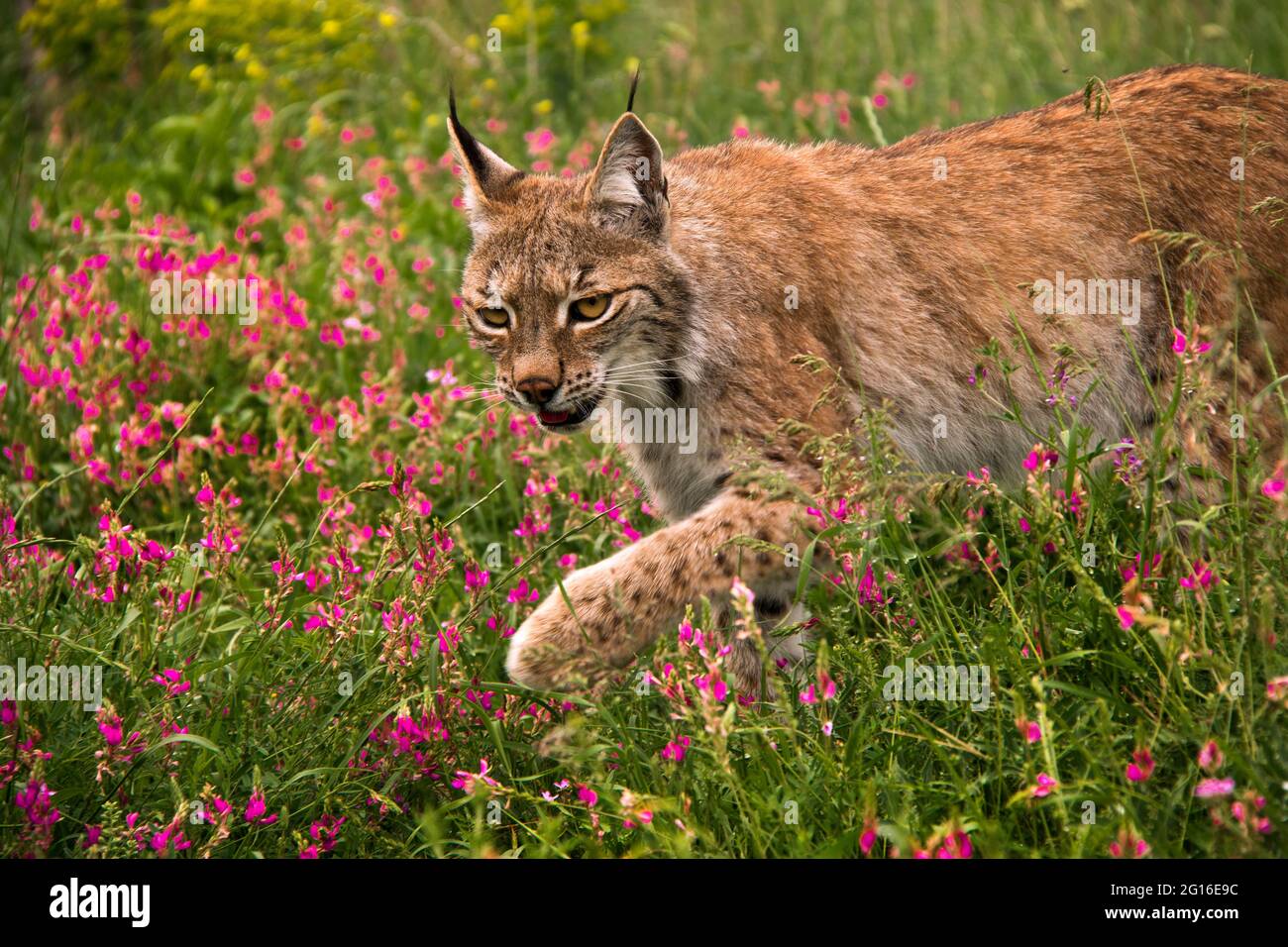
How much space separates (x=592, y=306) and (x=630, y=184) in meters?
0.34

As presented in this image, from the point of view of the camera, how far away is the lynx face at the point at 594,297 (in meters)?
3.61

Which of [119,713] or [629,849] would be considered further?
[119,713]

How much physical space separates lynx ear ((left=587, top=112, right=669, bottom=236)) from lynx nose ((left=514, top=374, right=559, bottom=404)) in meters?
0.51

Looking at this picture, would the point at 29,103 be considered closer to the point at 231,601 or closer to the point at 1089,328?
the point at 231,601

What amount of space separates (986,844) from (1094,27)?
6.19 metres

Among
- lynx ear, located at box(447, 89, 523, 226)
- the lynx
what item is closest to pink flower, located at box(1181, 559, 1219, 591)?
the lynx

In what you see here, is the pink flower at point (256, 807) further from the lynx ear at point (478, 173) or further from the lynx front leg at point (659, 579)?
the lynx ear at point (478, 173)

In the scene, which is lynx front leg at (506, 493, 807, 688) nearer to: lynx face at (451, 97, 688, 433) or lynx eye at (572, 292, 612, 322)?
lynx face at (451, 97, 688, 433)

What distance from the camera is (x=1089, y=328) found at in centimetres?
381

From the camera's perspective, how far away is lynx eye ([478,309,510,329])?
3797 millimetres

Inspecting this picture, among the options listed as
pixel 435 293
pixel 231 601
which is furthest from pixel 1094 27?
pixel 231 601

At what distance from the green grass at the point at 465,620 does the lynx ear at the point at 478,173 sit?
0.72m

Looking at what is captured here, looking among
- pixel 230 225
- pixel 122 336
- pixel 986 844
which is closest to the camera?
pixel 986 844

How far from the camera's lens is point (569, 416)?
3.64 meters
